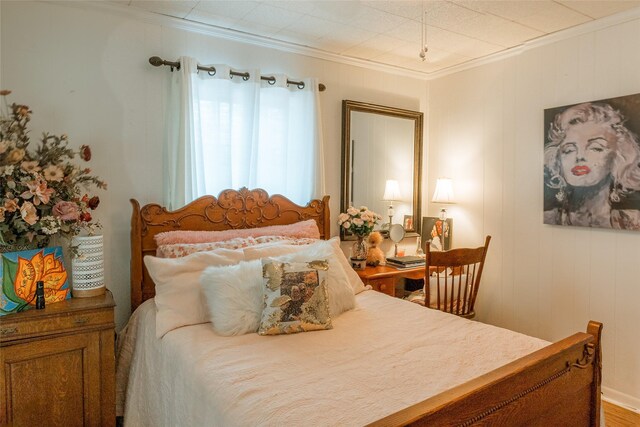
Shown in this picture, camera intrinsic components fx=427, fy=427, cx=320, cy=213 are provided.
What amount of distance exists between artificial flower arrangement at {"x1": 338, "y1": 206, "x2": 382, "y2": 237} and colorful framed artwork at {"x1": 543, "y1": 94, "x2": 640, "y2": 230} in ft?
4.27

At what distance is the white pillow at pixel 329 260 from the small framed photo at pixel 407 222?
1493 mm

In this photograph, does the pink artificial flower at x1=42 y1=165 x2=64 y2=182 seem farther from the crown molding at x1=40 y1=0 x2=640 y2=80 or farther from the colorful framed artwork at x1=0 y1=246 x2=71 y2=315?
Answer: the crown molding at x1=40 y1=0 x2=640 y2=80

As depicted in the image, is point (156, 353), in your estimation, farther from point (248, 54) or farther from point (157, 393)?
point (248, 54)

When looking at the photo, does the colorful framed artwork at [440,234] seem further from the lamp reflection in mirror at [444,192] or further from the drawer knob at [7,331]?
the drawer knob at [7,331]

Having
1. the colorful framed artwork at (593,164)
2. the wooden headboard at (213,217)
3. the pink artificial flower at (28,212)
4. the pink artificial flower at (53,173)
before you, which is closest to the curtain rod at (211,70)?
the wooden headboard at (213,217)

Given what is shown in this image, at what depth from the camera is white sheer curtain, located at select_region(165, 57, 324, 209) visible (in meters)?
2.80

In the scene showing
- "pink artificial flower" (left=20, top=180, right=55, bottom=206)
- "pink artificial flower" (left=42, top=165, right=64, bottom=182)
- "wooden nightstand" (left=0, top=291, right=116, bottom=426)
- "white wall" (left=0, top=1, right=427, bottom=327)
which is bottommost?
"wooden nightstand" (left=0, top=291, right=116, bottom=426)

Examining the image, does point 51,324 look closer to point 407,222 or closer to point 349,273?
point 349,273

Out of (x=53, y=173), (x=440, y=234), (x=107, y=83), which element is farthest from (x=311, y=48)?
(x=53, y=173)

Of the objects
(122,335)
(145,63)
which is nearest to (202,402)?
(122,335)

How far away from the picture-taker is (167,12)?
271cm

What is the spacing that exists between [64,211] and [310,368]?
58.0 inches

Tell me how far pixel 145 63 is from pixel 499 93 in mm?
2723

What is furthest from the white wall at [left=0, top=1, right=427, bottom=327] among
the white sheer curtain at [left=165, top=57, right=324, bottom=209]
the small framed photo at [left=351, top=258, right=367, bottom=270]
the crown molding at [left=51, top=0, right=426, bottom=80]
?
the small framed photo at [left=351, top=258, right=367, bottom=270]
